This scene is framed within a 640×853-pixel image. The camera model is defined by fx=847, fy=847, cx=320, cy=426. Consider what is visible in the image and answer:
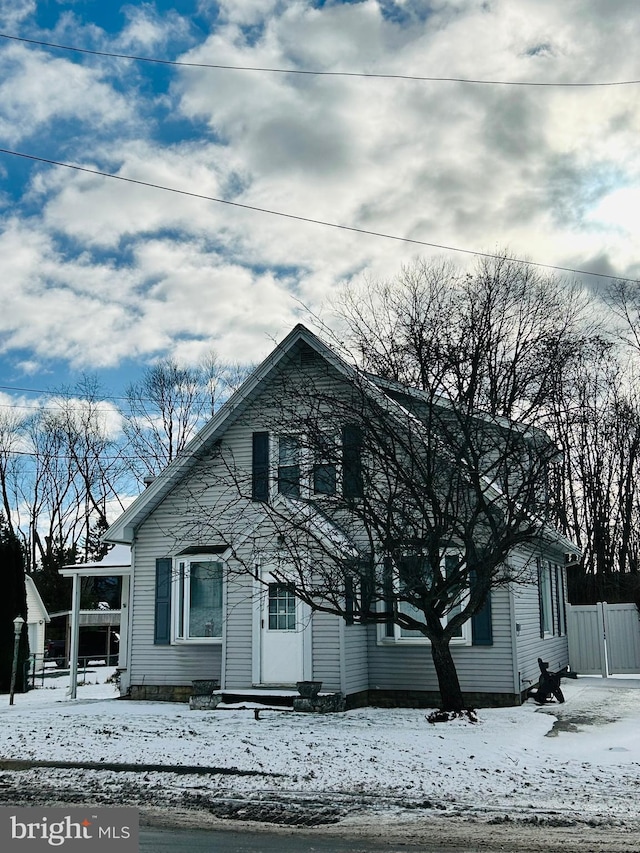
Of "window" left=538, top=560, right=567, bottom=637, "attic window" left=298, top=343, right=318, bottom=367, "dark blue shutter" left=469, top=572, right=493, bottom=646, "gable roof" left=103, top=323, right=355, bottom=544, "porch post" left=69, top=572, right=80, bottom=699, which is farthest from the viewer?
"window" left=538, top=560, right=567, bottom=637

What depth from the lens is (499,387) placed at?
1548cm

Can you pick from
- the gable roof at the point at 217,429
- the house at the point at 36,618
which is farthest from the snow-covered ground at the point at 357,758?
the house at the point at 36,618

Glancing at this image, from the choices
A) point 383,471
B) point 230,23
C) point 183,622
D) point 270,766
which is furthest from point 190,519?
point 230,23

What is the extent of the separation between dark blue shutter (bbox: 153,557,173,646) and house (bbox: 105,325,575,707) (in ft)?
0.09

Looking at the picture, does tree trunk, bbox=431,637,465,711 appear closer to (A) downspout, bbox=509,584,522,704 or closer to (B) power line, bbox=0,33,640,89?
(A) downspout, bbox=509,584,522,704

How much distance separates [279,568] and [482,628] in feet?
12.5

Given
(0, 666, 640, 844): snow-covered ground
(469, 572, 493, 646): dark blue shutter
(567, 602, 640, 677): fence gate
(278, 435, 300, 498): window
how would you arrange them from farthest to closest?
1. (567, 602, 640, 677): fence gate
2. (469, 572, 493, 646): dark blue shutter
3. (278, 435, 300, 498): window
4. (0, 666, 640, 844): snow-covered ground

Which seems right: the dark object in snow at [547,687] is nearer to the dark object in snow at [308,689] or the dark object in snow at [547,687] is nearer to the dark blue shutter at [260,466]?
the dark object in snow at [308,689]

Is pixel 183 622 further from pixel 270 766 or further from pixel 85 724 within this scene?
pixel 270 766

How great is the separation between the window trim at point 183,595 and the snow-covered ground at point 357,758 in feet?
4.97

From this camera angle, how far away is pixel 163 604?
56.0 ft

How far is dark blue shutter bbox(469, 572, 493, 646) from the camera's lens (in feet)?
49.9

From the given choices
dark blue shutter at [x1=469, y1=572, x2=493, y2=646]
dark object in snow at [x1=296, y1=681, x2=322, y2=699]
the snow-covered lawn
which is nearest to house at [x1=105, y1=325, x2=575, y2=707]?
dark blue shutter at [x1=469, y1=572, x2=493, y2=646]

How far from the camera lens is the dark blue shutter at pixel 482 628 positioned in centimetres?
1522
